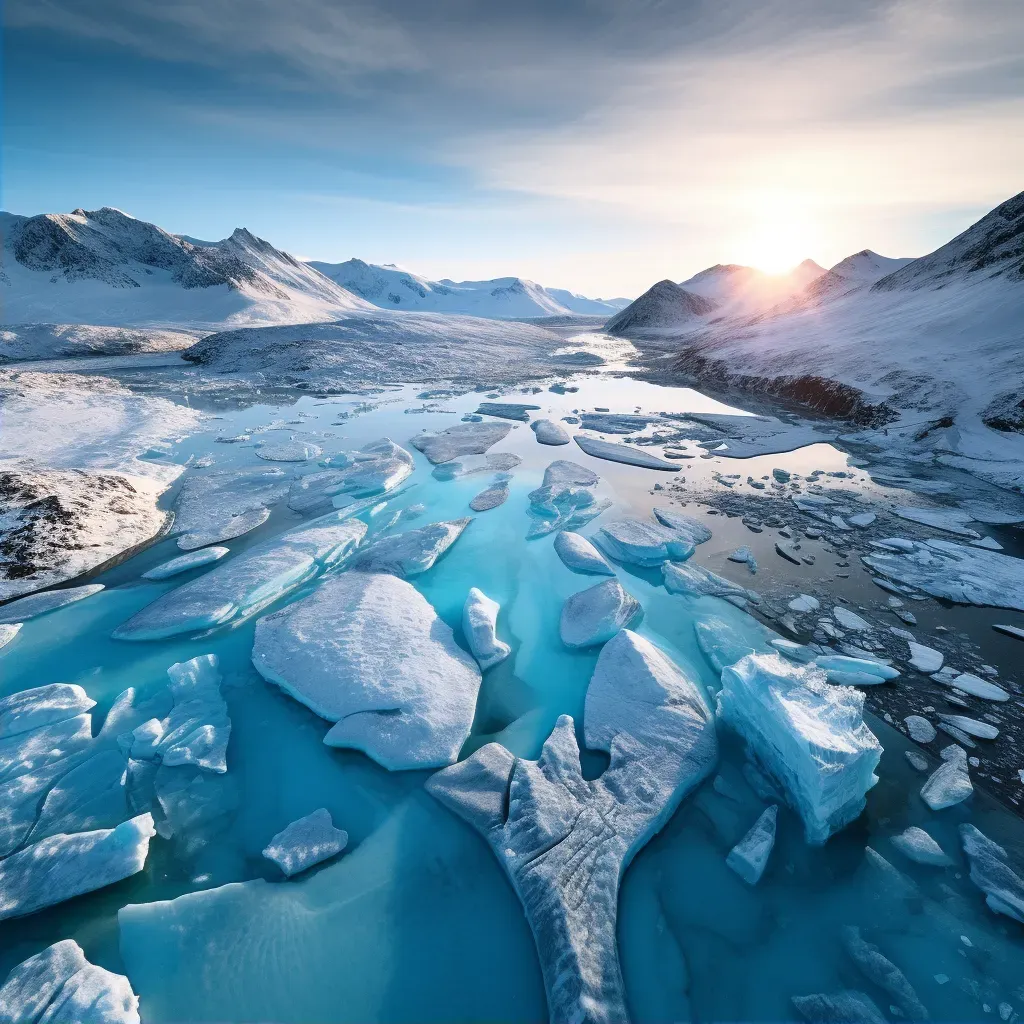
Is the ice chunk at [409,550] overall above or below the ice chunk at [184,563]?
above

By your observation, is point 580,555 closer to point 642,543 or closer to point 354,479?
point 642,543

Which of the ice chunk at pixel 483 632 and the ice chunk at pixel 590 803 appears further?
the ice chunk at pixel 483 632

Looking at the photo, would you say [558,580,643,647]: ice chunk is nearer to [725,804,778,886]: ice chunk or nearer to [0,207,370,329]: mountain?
[725,804,778,886]: ice chunk

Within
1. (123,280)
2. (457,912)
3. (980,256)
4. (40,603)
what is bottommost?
(457,912)

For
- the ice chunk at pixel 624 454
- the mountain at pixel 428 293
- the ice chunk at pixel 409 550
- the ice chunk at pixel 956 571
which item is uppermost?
the mountain at pixel 428 293

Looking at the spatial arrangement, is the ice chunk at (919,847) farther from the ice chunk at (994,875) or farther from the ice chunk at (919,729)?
the ice chunk at (919,729)

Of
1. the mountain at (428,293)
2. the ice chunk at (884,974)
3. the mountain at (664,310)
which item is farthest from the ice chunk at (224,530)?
the mountain at (428,293)

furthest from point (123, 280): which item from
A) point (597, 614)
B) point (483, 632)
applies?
point (597, 614)
